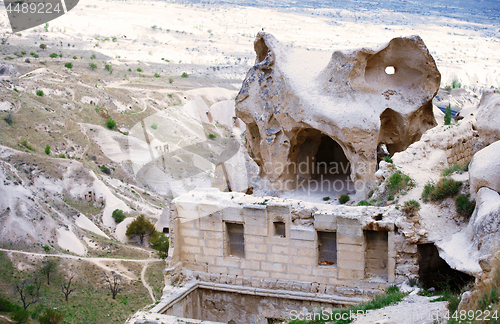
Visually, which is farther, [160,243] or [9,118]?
[9,118]

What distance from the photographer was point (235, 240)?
1249 centimetres

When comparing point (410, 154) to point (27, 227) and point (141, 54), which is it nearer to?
point (27, 227)

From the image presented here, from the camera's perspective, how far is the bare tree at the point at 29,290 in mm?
21391

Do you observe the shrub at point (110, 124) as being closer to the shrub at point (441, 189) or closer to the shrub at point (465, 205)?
the shrub at point (441, 189)

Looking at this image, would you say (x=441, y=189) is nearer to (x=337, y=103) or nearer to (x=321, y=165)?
(x=337, y=103)

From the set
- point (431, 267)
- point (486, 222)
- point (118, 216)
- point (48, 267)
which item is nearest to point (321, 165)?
point (431, 267)

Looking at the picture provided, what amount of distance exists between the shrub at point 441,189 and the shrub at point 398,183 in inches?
26.3

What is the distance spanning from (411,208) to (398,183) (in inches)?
56.7

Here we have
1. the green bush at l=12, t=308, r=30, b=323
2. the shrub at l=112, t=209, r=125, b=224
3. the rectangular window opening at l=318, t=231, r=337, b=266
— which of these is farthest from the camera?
the shrub at l=112, t=209, r=125, b=224

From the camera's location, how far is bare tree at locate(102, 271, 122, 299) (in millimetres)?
24469

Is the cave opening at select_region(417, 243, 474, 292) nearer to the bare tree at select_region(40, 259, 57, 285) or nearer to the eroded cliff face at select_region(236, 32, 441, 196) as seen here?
the eroded cliff face at select_region(236, 32, 441, 196)

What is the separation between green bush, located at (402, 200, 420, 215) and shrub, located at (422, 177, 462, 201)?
1.81 ft

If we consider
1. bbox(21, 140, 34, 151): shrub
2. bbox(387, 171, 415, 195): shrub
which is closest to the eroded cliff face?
bbox(387, 171, 415, 195): shrub

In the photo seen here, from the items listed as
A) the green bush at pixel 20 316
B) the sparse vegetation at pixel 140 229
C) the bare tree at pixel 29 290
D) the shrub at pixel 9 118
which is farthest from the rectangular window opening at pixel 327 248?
the shrub at pixel 9 118
